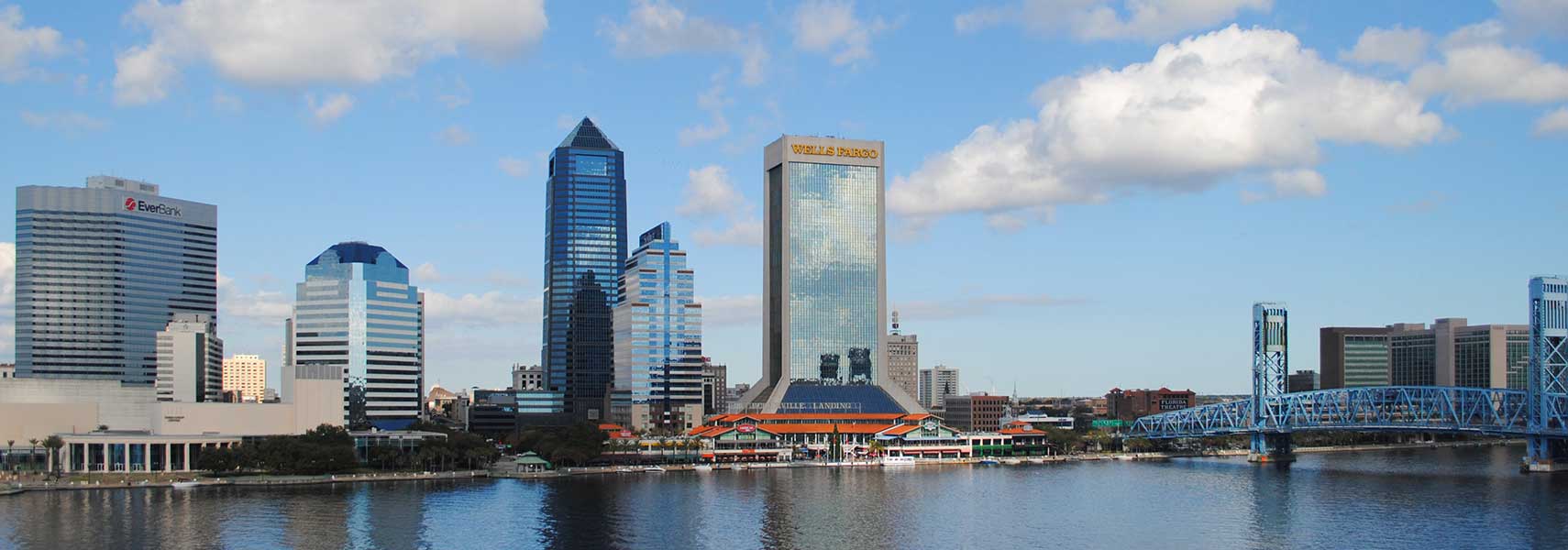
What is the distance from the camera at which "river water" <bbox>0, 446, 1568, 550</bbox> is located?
98.3m

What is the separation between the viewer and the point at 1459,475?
6299 inches

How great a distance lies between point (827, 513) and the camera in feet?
383

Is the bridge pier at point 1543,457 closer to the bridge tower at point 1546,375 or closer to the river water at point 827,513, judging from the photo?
the bridge tower at point 1546,375

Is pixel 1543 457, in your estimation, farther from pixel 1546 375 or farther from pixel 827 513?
pixel 827 513

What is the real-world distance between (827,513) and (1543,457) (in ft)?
319

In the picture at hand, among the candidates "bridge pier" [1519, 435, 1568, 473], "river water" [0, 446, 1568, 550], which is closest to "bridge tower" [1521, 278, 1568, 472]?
"bridge pier" [1519, 435, 1568, 473]

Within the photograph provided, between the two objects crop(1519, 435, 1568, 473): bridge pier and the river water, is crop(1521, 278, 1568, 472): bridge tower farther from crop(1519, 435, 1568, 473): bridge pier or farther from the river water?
the river water

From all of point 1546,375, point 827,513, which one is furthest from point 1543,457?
point 827,513

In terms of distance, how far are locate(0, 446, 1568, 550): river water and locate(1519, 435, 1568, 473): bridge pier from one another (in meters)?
8.44

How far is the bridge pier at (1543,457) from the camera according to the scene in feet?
542

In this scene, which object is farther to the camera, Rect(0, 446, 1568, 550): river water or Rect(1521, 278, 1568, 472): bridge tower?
Rect(1521, 278, 1568, 472): bridge tower

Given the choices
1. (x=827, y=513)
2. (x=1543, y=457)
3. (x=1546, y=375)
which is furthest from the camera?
(x=1546, y=375)

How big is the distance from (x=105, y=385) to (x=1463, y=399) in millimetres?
168553

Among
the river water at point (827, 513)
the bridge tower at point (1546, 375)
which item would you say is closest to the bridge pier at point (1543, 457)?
the bridge tower at point (1546, 375)
